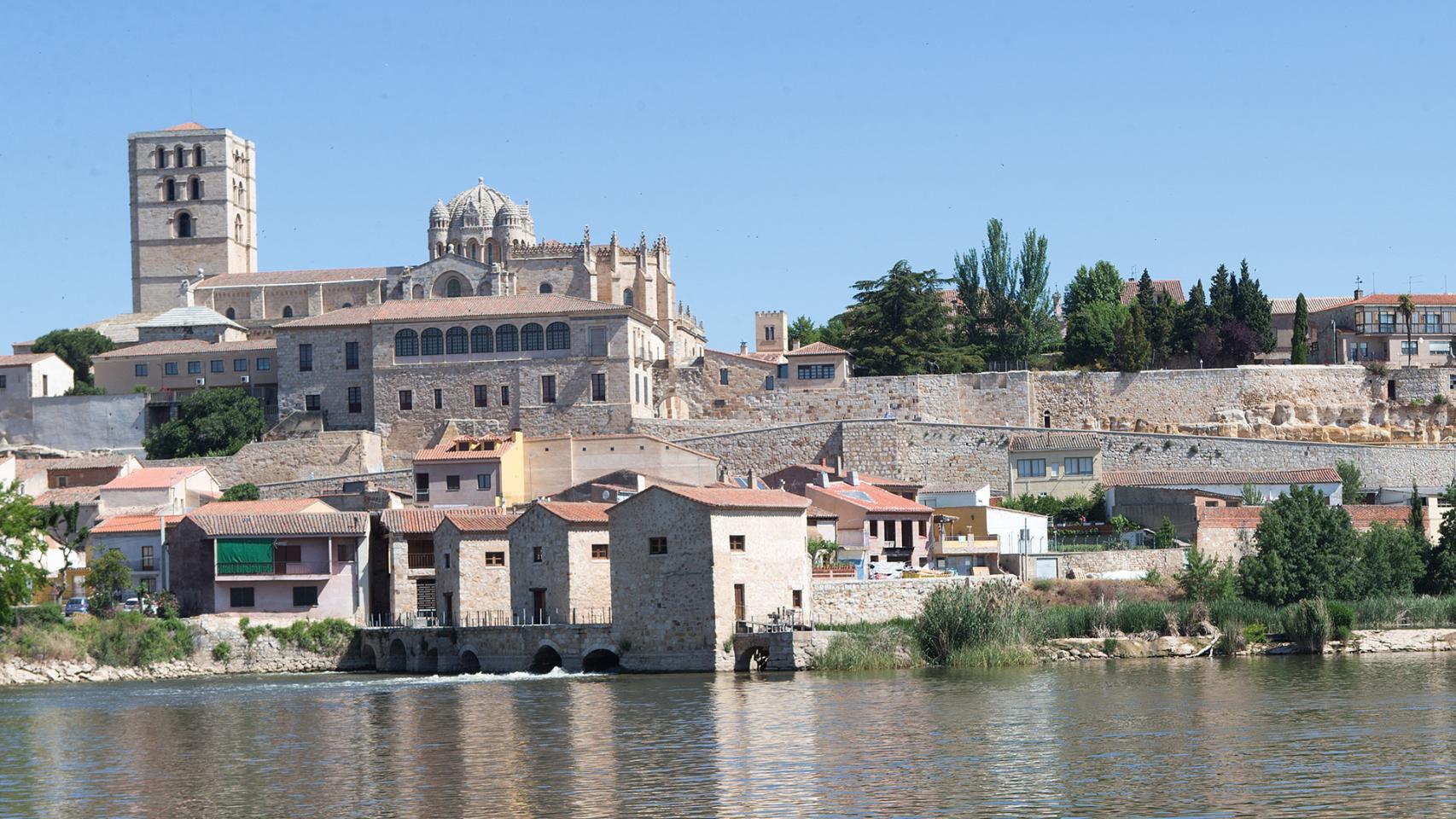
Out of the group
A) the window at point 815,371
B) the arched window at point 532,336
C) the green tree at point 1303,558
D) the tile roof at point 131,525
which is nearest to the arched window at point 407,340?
the arched window at point 532,336

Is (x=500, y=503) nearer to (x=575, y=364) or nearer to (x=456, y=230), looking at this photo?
(x=575, y=364)

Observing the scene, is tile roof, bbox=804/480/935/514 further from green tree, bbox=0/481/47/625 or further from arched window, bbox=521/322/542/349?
green tree, bbox=0/481/47/625

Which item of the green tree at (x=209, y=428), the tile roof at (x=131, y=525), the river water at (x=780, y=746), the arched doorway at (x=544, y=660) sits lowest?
the river water at (x=780, y=746)

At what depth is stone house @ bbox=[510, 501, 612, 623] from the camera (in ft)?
149

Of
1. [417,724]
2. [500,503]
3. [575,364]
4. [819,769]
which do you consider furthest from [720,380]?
[819,769]

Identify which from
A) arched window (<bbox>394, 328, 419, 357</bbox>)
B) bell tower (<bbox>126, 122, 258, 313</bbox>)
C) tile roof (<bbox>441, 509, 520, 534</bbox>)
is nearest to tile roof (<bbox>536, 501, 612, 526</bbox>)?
tile roof (<bbox>441, 509, 520, 534</bbox>)

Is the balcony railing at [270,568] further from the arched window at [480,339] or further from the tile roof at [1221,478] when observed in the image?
the tile roof at [1221,478]

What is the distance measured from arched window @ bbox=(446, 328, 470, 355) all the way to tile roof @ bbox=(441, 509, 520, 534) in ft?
67.2

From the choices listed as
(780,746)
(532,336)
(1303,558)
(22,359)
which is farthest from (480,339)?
(780,746)

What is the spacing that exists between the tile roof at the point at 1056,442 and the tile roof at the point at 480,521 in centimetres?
1949

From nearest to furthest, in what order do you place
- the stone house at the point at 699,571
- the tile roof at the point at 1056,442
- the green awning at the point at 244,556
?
the stone house at the point at 699,571 → the green awning at the point at 244,556 → the tile roof at the point at 1056,442

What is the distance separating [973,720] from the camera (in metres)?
33.2

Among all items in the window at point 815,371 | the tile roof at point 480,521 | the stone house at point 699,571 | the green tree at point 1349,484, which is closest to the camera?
the stone house at point 699,571

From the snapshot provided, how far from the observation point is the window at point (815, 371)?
238 ft
